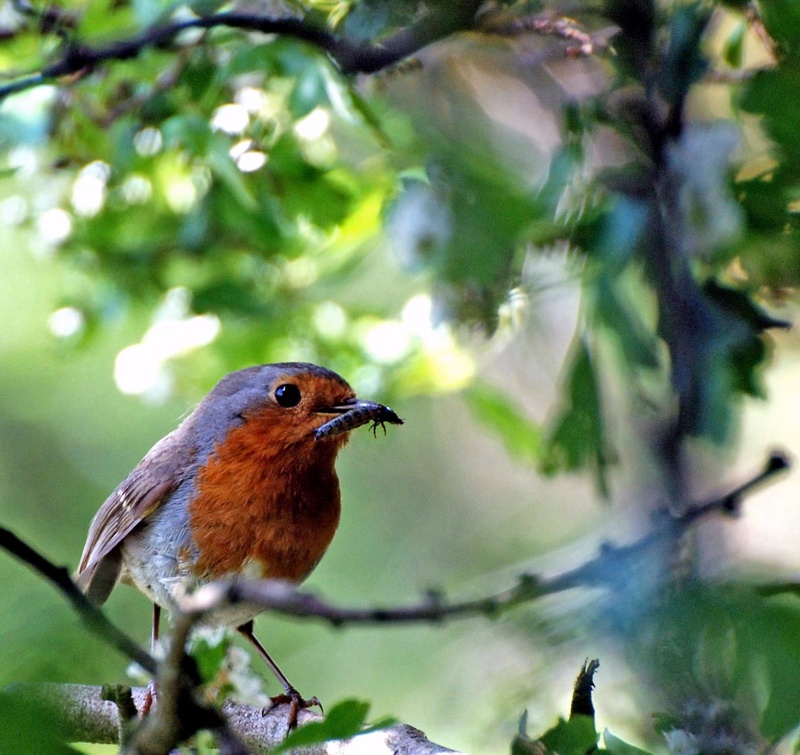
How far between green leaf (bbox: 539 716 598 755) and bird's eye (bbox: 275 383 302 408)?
2284 millimetres

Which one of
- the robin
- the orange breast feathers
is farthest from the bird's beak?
the orange breast feathers

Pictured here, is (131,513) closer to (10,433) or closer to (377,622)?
(377,622)

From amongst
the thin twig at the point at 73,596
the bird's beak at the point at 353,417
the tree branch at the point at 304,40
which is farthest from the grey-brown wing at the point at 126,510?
the thin twig at the point at 73,596

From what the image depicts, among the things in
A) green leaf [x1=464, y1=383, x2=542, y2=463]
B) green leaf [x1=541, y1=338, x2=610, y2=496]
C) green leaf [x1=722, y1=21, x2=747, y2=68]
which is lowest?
green leaf [x1=464, y1=383, x2=542, y2=463]

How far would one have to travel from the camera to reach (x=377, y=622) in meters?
1.16

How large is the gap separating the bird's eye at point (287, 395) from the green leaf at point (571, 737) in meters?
2.28

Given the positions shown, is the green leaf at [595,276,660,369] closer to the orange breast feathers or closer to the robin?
the robin

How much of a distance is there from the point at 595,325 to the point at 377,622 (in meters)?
1.41

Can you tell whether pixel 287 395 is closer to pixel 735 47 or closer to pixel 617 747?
pixel 735 47

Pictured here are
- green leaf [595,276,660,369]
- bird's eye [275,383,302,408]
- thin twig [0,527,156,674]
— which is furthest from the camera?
bird's eye [275,383,302,408]

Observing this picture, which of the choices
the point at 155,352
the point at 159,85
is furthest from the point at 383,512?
the point at 159,85

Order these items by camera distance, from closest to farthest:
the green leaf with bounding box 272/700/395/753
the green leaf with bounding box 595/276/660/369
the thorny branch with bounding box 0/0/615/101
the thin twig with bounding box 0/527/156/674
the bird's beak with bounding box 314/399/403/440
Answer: the thin twig with bounding box 0/527/156/674, the green leaf with bounding box 272/700/395/753, the green leaf with bounding box 595/276/660/369, the thorny branch with bounding box 0/0/615/101, the bird's beak with bounding box 314/399/403/440

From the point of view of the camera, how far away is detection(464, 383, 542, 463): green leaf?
451cm

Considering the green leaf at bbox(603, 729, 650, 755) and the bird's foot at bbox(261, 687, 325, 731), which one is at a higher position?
the green leaf at bbox(603, 729, 650, 755)
